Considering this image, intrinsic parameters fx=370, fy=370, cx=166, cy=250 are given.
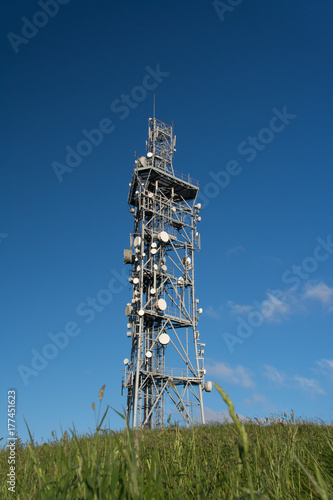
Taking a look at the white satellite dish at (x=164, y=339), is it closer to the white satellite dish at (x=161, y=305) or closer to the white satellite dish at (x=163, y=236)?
the white satellite dish at (x=161, y=305)

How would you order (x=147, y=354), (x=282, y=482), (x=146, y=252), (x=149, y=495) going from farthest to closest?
(x=146, y=252) < (x=147, y=354) < (x=282, y=482) < (x=149, y=495)

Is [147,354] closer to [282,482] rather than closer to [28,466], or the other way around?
[28,466]

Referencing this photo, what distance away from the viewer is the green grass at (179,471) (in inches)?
64.6

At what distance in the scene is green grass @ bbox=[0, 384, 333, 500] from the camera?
1641 mm

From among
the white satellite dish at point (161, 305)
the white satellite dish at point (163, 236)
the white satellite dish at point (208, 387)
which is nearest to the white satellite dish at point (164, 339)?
the white satellite dish at point (161, 305)

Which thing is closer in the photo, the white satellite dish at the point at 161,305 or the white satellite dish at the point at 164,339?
the white satellite dish at the point at 164,339

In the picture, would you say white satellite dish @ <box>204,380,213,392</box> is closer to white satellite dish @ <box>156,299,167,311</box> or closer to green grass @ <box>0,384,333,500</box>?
white satellite dish @ <box>156,299,167,311</box>

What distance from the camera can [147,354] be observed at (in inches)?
1011

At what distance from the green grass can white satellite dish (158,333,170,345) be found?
1973cm

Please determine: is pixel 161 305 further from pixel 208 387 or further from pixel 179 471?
pixel 179 471

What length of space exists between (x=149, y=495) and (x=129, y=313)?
26.5 metres

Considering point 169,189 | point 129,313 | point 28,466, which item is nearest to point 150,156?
point 169,189

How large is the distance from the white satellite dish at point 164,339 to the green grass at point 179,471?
19733mm

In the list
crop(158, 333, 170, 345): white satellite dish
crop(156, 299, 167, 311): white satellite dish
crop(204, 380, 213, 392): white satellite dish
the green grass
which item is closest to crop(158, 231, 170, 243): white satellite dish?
crop(156, 299, 167, 311): white satellite dish
